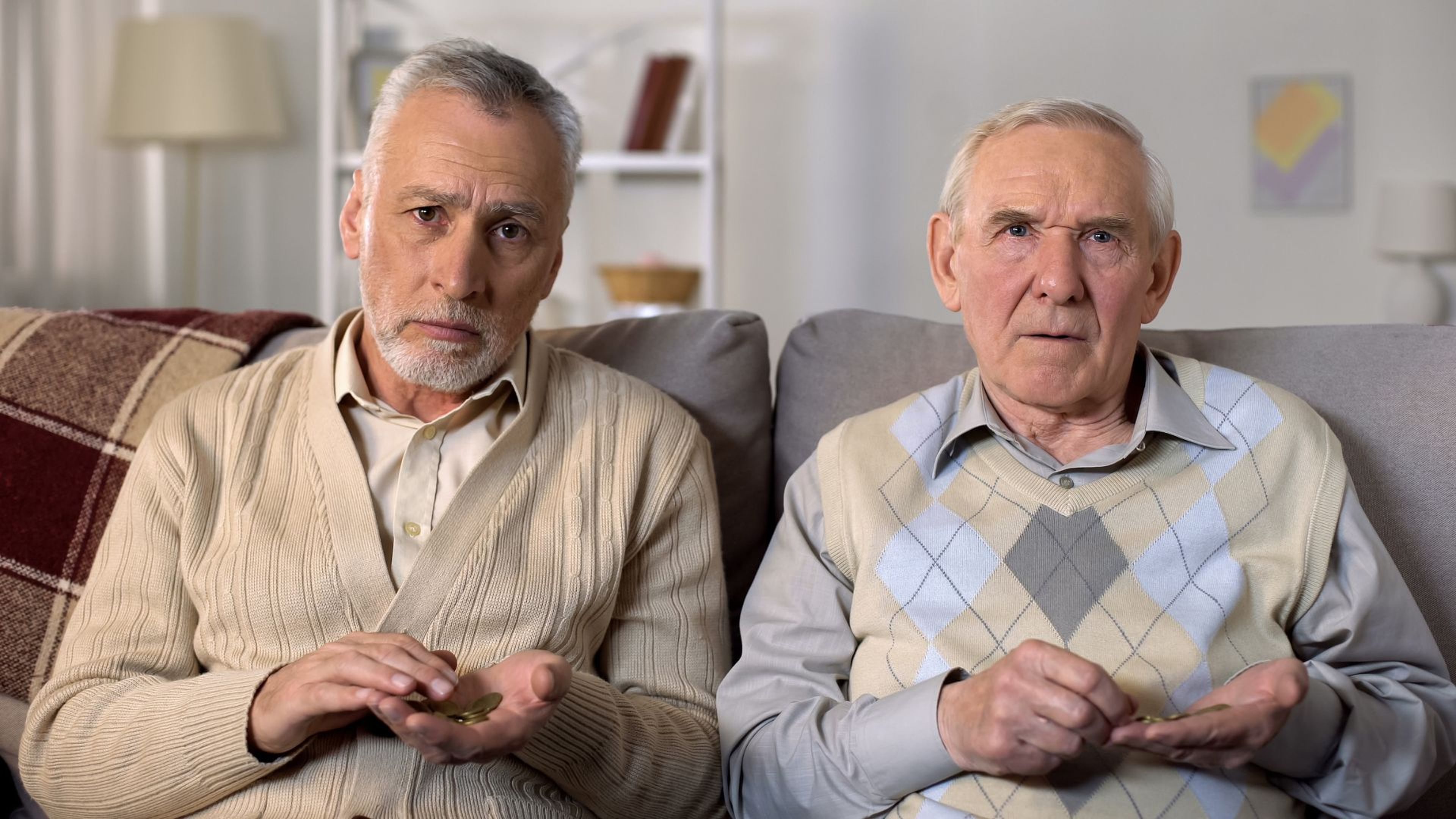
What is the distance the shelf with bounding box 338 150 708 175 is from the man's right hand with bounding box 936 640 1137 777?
9.31 feet

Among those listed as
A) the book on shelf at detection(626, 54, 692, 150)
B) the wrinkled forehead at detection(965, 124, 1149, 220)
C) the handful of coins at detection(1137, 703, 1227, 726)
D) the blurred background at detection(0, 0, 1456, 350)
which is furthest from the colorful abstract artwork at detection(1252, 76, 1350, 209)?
the handful of coins at detection(1137, 703, 1227, 726)

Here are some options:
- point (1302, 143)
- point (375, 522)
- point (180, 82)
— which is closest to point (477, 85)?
point (375, 522)

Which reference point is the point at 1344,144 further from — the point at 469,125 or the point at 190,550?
the point at 190,550

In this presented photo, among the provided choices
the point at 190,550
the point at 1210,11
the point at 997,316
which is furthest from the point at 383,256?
the point at 1210,11

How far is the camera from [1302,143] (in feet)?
13.9

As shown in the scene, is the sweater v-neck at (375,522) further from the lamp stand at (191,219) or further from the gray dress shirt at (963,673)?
the lamp stand at (191,219)

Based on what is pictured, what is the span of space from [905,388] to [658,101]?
241 centimetres

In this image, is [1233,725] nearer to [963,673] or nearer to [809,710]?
[963,673]

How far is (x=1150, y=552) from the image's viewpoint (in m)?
1.36

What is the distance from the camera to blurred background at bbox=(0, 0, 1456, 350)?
13.4 feet

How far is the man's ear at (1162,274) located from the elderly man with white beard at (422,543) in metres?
0.54

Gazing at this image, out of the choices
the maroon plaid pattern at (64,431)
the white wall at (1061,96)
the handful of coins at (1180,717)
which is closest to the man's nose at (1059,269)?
the handful of coins at (1180,717)

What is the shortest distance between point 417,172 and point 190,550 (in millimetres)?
486

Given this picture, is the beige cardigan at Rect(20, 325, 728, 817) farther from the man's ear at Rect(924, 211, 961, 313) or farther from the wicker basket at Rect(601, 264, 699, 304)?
the wicker basket at Rect(601, 264, 699, 304)
